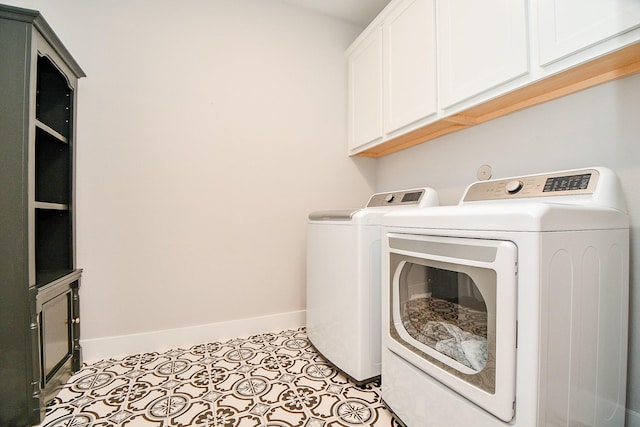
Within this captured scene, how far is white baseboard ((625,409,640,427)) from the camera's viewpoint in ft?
3.40

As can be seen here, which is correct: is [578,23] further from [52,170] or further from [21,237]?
[52,170]

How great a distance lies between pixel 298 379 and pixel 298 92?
2.01 metres

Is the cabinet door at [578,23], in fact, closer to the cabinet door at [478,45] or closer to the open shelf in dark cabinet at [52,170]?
the cabinet door at [478,45]

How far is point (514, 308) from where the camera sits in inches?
29.5

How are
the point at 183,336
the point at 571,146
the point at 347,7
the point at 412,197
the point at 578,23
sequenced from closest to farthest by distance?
the point at 578,23, the point at 571,146, the point at 412,197, the point at 183,336, the point at 347,7

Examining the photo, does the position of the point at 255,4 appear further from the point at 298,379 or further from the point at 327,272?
the point at 298,379

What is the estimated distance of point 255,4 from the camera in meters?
2.12

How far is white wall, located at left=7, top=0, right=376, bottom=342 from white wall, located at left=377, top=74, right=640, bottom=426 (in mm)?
950

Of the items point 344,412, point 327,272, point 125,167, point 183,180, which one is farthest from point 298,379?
point 125,167

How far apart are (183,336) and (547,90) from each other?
2.46 metres

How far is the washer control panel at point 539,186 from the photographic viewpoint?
1.02 metres

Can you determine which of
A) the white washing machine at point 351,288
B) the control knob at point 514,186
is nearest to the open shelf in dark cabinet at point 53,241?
the white washing machine at point 351,288

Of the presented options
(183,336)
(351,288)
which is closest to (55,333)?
(183,336)

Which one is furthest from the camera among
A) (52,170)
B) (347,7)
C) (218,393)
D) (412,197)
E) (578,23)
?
(347,7)
